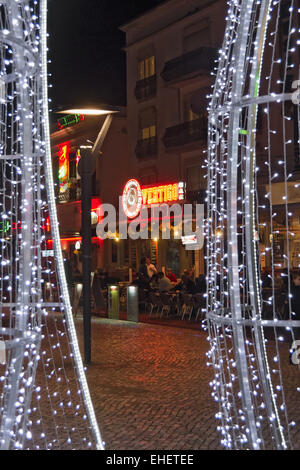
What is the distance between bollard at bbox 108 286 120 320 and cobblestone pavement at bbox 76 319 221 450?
3629 mm

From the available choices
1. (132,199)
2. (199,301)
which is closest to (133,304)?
(199,301)

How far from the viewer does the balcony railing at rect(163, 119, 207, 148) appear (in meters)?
24.2

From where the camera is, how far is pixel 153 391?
7867mm

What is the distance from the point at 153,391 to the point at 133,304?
8.30 meters

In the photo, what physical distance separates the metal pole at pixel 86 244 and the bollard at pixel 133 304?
235 inches

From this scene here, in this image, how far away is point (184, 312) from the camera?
16078mm

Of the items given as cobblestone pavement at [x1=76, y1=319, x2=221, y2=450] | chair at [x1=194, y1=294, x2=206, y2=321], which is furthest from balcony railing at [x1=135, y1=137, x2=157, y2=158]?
cobblestone pavement at [x1=76, y1=319, x2=221, y2=450]

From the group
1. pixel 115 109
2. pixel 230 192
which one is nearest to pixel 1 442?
pixel 230 192

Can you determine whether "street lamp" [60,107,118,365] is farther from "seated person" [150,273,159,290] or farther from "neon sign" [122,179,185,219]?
"neon sign" [122,179,185,219]

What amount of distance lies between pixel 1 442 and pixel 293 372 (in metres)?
5.49

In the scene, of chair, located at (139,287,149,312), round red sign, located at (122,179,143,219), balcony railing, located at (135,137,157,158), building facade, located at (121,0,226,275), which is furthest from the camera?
balcony railing, located at (135,137,157,158)

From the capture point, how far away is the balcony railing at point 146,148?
89.7ft

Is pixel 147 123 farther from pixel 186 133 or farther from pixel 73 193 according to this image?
pixel 73 193
